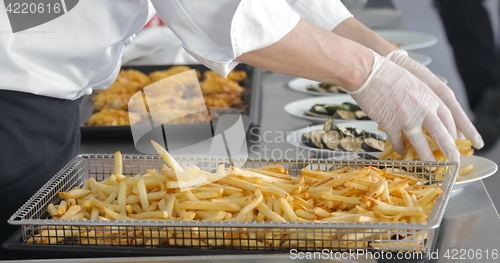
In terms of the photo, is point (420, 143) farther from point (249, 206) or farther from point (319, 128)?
point (249, 206)

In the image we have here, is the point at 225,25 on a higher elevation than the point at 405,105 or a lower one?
higher

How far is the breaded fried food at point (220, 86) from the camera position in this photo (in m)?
2.79

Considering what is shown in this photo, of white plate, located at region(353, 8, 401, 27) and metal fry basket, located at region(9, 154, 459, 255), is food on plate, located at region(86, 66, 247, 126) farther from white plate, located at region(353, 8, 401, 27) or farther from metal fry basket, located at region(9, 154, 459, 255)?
white plate, located at region(353, 8, 401, 27)

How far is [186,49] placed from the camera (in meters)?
1.54

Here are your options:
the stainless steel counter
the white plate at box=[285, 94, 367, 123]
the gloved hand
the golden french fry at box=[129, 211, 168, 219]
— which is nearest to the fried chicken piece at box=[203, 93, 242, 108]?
the stainless steel counter

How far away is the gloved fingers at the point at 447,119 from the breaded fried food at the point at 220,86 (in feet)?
3.68

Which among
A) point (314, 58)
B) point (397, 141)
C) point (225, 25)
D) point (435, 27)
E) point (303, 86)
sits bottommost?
point (435, 27)

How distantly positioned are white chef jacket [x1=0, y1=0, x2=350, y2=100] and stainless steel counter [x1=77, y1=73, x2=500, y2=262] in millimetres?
466

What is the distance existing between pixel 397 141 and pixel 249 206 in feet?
2.31

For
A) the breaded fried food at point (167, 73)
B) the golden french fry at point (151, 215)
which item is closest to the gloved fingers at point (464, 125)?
the golden french fry at point (151, 215)

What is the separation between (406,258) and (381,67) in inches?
26.2

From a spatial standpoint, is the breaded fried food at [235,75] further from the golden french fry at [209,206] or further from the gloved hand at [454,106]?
the golden french fry at [209,206]

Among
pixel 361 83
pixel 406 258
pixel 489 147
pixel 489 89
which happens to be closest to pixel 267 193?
pixel 406 258

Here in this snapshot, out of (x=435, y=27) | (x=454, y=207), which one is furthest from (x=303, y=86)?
(x=435, y=27)
